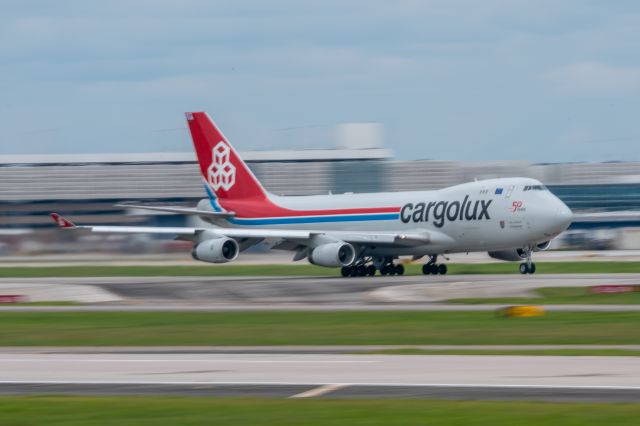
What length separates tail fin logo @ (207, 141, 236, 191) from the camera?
67250 millimetres

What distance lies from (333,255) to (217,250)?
5853mm

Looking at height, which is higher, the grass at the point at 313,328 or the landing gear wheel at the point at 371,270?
the landing gear wheel at the point at 371,270

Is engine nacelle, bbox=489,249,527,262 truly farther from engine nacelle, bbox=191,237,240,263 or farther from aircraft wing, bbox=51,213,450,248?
engine nacelle, bbox=191,237,240,263

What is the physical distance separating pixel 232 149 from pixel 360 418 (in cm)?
5253

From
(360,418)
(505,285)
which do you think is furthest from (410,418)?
(505,285)

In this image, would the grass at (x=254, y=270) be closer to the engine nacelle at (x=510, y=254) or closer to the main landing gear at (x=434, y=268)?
the engine nacelle at (x=510, y=254)

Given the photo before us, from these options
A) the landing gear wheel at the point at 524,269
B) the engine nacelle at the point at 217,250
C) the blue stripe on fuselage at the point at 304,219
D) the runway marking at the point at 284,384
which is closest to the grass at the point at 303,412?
the runway marking at the point at 284,384

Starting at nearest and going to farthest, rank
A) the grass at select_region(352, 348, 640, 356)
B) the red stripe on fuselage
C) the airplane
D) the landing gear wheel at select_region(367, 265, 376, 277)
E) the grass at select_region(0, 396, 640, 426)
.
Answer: the grass at select_region(0, 396, 640, 426) < the grass at select_region(352, 348, 640, 356) < the airplane < the landing gear wheel at select_region(367, 265, 376, 277) < the red stripe on fuselage

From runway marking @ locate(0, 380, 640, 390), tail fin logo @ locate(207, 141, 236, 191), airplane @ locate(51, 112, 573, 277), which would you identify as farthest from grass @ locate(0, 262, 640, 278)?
runway marking @ locate(0, 380, 640, 390)

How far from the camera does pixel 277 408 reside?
1706 cm

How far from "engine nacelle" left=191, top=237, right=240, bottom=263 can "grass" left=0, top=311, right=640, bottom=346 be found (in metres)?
20.1

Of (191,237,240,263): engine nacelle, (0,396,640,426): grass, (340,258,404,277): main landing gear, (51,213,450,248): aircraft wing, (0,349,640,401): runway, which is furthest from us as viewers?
(340,258,404,277): main landing gear

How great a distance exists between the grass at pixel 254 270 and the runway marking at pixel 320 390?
43371 mm

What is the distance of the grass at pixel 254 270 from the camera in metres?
65.8
